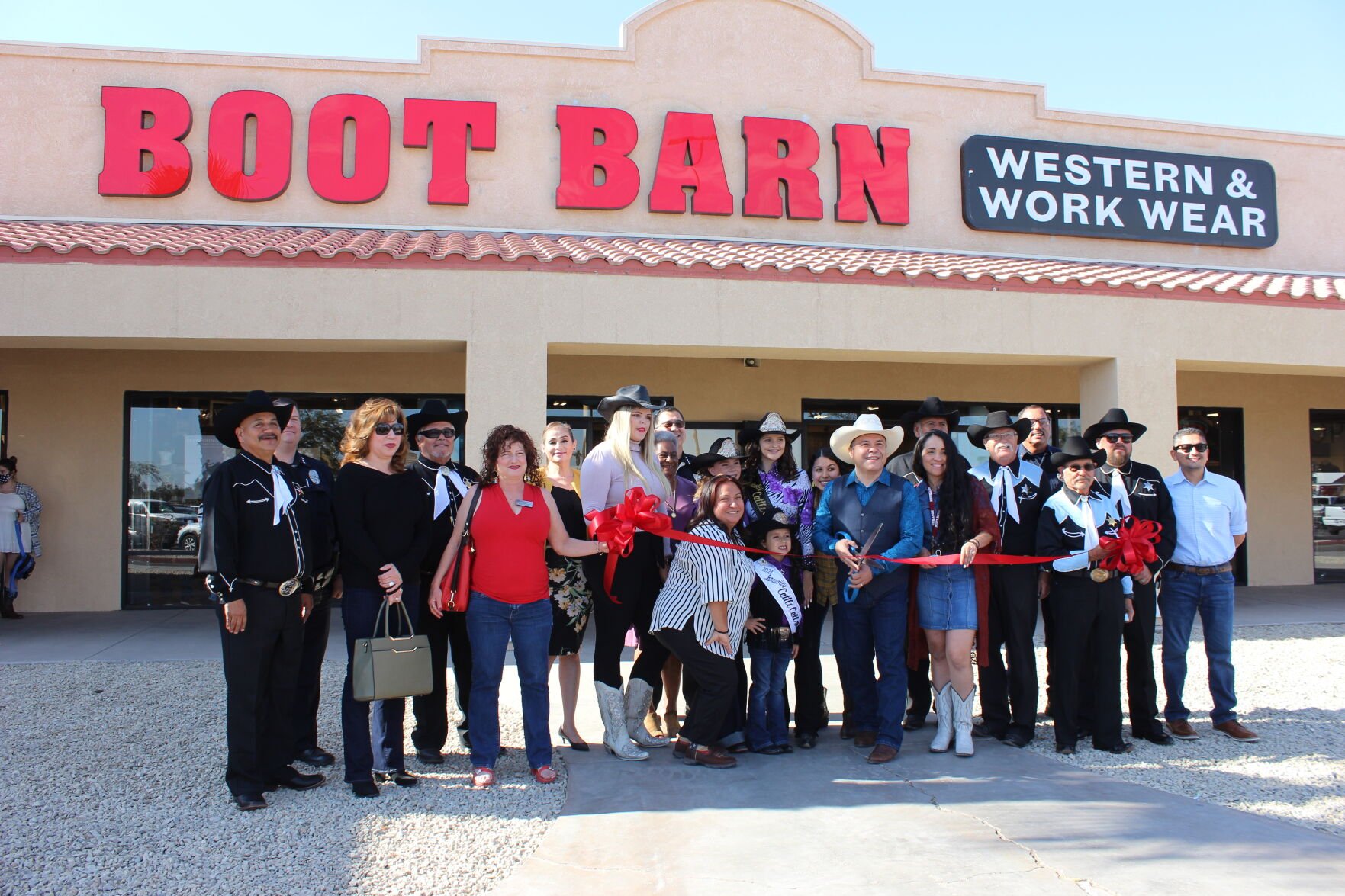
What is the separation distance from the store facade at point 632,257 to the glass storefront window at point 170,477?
0.04 meters

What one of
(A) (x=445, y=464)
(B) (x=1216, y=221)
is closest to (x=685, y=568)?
(A) (x=445, y=464)

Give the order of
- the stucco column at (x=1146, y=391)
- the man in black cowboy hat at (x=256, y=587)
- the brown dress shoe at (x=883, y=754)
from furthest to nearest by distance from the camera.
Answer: the stucco column at (x=1146, y=391) → the brown dress shoe at (x=883, y=754) → the man in black cowboy hat at (x=256, y=587)

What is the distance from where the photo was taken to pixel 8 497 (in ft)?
33.2

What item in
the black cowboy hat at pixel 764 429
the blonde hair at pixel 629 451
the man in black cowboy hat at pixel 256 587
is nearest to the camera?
the man in black cowboy hat at pixel 256 587

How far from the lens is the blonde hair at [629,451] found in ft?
17.6

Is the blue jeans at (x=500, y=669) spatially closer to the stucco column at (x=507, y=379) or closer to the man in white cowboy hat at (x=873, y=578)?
the man in white cowboy hat at (x=873, y=578)

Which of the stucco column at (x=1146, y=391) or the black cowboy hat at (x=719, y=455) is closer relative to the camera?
the black cowboy hat at (x=719, y=455)

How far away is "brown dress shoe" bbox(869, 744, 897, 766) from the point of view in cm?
507

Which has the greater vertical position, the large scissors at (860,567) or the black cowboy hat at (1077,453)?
the black cowboy hat at (1077,453)

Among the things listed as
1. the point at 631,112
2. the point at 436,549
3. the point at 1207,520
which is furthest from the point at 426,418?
the point at 631,112

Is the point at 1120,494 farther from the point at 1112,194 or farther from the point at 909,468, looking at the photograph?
the point at 1112,194

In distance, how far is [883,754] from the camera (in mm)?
5074

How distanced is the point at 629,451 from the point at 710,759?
171 cm

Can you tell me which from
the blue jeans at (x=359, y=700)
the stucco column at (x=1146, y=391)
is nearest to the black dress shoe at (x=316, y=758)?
the blue jeans at (x=359, y=700)
